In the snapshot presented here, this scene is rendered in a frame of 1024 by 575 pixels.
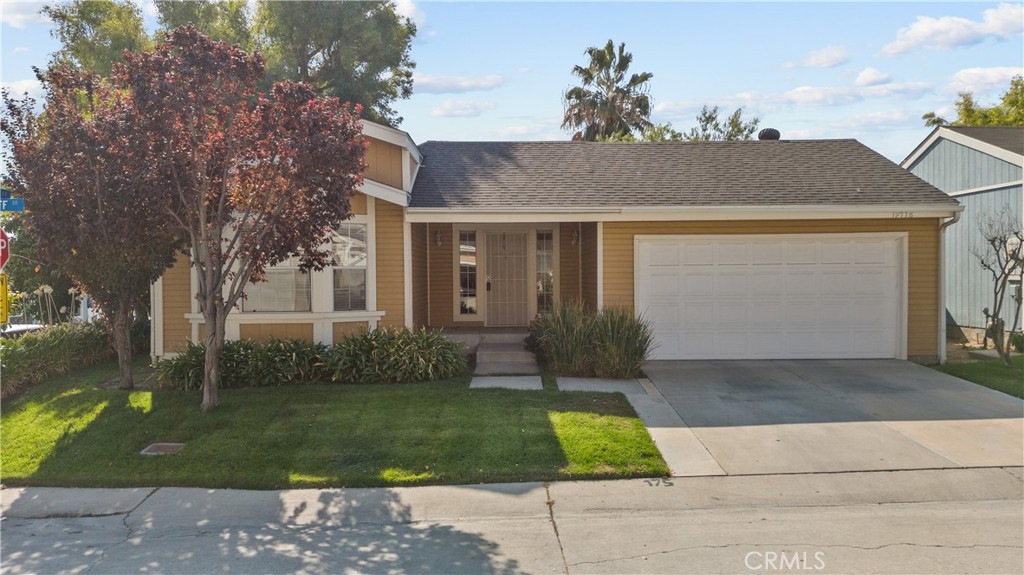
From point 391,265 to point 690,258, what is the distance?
5.13 m

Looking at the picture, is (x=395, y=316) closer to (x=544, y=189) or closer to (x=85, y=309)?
(x=544, y=189)

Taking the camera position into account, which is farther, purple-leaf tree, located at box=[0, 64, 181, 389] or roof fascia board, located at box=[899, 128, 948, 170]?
roof fascia board, located at box=[899, 128, 948, 170]

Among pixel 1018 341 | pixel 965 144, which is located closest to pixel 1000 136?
pixel 965 144

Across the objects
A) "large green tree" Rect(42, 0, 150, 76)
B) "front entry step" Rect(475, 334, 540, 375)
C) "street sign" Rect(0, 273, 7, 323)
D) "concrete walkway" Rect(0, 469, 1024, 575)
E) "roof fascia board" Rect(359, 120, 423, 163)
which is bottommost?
"concrete walkway" Rect(0, 469, 1024, 575)

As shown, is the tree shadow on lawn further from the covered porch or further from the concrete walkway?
the covered porch

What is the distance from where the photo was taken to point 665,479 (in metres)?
6.74

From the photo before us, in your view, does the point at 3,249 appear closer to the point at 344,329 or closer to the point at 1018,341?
the point at 344,329

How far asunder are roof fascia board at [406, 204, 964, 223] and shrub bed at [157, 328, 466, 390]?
8.05 feet

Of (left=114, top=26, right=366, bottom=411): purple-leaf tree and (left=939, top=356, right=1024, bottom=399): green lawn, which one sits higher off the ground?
(left=114, top=26, right=366, bottom=411): purple-leaf tree

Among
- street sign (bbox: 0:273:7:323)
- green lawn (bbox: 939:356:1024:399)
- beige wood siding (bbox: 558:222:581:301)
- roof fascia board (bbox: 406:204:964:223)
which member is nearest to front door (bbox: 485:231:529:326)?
beige wood siding (bbox: 558:222:581:301)

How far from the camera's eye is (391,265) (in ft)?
38.4

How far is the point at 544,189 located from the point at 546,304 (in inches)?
123

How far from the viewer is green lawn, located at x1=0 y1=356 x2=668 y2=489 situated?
22.8 ft

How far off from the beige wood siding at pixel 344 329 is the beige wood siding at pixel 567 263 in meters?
5.00
